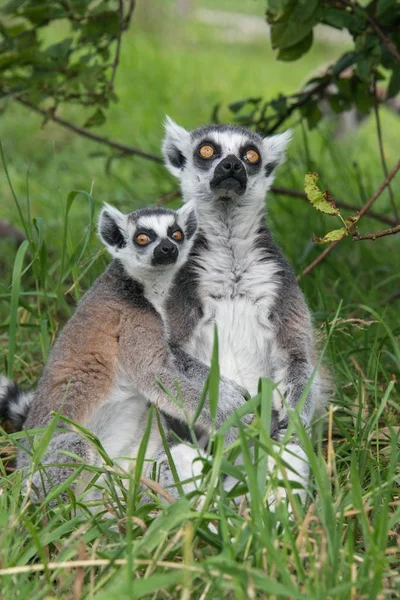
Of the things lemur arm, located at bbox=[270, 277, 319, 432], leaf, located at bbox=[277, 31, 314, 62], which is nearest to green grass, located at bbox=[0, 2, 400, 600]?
lemur arm, located at bbox=[270, 277, 319, 432]

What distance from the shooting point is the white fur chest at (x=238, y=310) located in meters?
3.29

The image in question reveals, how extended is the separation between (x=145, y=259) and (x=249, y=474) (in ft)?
3.94

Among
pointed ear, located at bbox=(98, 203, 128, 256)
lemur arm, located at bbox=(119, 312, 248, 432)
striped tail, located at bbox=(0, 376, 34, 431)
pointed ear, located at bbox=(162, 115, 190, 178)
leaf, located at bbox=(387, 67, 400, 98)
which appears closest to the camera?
lemur arm, located at bbox=(119, 312, 248, 432)

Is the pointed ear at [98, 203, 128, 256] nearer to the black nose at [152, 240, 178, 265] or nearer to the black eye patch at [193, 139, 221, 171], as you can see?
the black nose at [152, 240, 178, 265]

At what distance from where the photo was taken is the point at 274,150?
3652 millimetres

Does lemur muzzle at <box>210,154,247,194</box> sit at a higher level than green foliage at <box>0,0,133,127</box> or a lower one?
lower

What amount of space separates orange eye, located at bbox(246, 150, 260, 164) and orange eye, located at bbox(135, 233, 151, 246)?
53 centimetres

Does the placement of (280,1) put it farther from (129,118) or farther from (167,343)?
(129,118)

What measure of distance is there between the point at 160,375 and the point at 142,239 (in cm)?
54

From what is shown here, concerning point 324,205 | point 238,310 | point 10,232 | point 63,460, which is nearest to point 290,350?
point 238,310

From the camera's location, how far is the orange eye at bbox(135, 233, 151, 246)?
3314mm

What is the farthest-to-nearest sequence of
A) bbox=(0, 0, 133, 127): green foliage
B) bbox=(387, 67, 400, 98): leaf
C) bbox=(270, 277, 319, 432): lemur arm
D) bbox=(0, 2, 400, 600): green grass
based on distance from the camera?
bbox=(387, 67, 400, 98): leaf, bbox=(0, 0, 133, 127): green foliage, bbox=(270, 277, 319, 432): lemur arm, bbox=(0, 2, 400, 600): green grass

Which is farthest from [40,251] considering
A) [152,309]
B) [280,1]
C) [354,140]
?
[354,140]

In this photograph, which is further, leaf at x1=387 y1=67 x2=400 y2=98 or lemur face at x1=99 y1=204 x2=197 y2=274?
leaf at x1=387 y1=67 x2=400 y2=98
